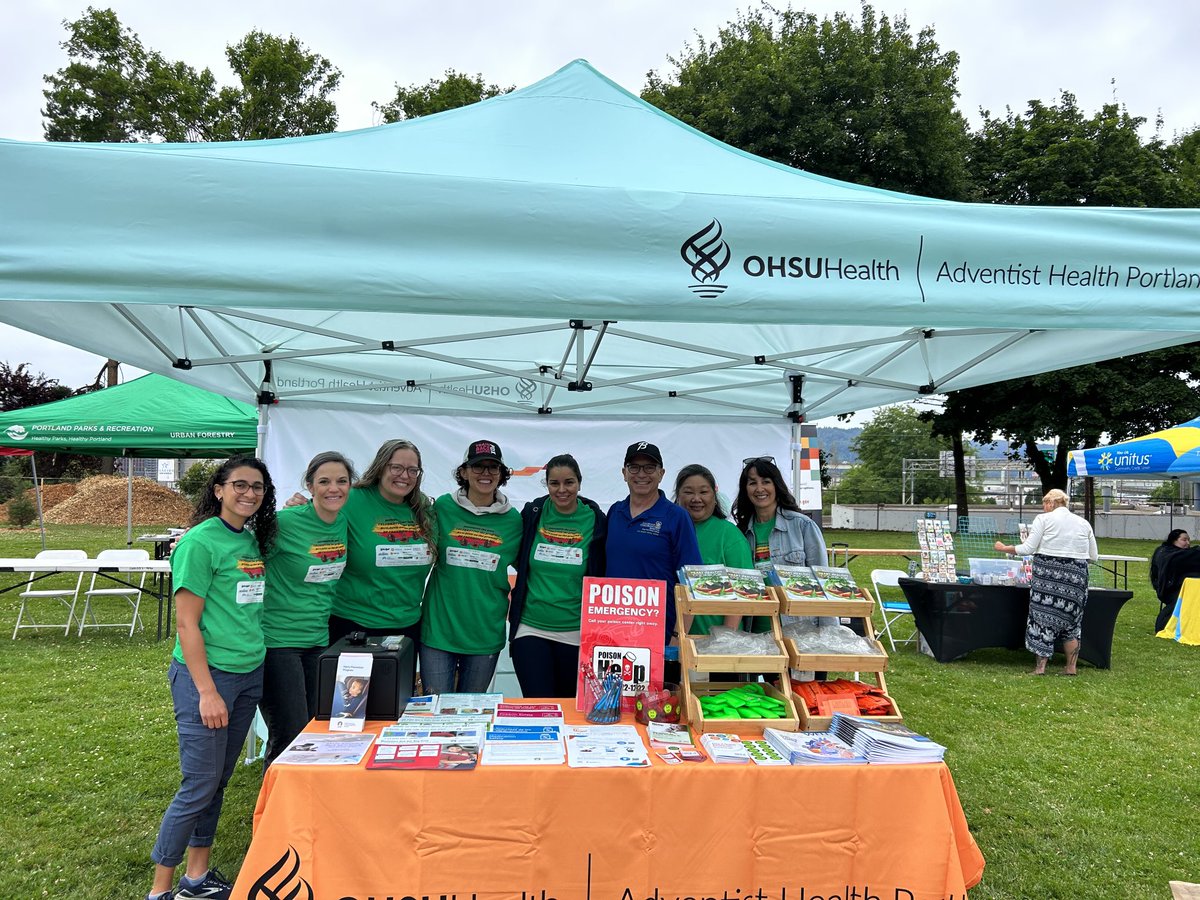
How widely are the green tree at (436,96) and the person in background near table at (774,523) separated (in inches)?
601

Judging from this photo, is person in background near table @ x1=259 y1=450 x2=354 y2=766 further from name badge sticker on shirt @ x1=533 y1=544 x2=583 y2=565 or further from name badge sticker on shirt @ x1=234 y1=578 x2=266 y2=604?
name badge sticker on shirt @ x1=533 y1=544 x2=583 y2=565

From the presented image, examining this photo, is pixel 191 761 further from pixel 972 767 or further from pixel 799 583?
pixel 972 767

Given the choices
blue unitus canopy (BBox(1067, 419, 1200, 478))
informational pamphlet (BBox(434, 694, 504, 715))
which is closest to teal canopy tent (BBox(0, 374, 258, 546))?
informational pamphlet (BBox(434, 694, 504, 715))

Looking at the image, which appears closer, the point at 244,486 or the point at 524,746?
the point at 524,746

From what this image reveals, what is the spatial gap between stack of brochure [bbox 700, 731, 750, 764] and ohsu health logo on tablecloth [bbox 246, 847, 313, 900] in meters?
1.11

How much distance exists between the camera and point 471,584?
2.77 meters

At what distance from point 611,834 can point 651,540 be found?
42.1 inches

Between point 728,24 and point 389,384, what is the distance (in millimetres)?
16299

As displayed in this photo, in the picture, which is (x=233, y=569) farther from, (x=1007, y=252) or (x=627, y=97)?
(x=1007, y=252)

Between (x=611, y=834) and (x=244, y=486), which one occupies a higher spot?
(x=244, y=486)

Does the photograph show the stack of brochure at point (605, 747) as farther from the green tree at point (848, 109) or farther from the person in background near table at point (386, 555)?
the green tree at point (848, 109)

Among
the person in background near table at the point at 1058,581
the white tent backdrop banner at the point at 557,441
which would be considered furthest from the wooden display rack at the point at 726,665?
the person in background near table at the point at 1058,581

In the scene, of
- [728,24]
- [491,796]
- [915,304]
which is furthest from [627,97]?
[728,24]

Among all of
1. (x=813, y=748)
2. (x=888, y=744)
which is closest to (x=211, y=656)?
(x=813, y=748)
